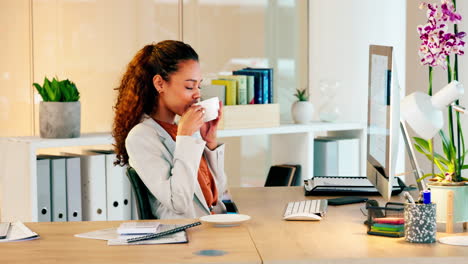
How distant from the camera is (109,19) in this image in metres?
3.81

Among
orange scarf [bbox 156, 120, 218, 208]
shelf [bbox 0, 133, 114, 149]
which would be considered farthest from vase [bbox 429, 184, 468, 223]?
shelf [bbox 0, 133, 114, 149]

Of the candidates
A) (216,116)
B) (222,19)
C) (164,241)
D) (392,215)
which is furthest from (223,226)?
(222,19)

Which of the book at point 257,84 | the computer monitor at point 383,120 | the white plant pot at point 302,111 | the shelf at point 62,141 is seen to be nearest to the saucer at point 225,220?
the computer monitor at point 383,120

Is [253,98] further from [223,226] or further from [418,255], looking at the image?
[418,255]

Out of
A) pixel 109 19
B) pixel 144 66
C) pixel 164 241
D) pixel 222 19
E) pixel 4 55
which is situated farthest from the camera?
pixel 222 19

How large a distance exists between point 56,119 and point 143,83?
2.53 feet

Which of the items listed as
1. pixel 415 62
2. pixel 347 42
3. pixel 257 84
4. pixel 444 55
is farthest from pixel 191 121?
pixel 415 62

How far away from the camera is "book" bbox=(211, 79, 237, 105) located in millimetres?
3896

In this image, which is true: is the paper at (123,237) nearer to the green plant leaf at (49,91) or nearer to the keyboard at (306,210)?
the keyboard at (306,210)

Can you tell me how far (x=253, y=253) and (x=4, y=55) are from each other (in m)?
2.17

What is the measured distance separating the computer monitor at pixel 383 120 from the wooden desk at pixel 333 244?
0.50 feet

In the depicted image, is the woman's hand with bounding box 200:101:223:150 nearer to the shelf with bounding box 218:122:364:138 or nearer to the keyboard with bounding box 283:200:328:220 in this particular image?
the keyboard with bounding box 283:200:328:220

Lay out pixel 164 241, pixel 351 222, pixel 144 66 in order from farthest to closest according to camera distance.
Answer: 1. pixel 144 66
2. pixel 351 222
3. pixel 164 241

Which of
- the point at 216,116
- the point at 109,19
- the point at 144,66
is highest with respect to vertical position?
the point at 109,19
